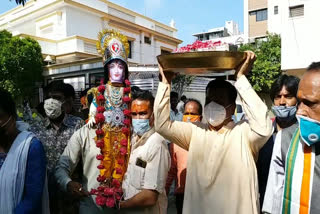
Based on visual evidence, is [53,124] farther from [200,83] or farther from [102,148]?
[200,83]

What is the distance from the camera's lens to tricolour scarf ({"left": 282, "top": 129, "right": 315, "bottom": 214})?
5.37 ft

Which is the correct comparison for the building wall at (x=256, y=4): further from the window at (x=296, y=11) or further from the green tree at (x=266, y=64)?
the window at (x=296, y=11)

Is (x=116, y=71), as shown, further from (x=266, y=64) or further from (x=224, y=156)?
(x=266, y=64)

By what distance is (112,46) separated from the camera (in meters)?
2.99

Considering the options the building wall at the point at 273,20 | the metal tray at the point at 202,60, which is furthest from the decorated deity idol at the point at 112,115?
the building wall at the point at 273,20

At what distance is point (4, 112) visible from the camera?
6.81 ft

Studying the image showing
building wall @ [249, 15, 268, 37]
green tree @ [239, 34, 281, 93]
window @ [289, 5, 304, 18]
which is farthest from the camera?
building wall @ [249, 15, 268, 37]

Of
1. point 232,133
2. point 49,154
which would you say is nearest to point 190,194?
point 232,133

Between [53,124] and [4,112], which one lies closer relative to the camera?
[4,112]

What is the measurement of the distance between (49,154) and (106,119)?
785 mm

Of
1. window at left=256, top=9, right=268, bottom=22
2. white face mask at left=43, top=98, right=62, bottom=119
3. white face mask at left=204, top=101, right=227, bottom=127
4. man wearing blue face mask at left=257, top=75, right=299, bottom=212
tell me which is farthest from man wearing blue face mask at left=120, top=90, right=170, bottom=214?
window at left=256, top=9, right=268, bottom=22

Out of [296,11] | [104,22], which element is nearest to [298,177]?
[296,11]

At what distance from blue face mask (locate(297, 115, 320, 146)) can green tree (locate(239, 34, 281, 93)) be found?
18.6 meters

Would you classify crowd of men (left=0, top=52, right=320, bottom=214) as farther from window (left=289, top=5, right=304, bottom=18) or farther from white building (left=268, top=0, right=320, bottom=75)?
window (left=289, top=5, right=304, bottom=18)
